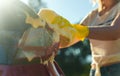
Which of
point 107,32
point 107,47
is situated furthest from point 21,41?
point 107,47

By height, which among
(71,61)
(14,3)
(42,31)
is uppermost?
(14,3)

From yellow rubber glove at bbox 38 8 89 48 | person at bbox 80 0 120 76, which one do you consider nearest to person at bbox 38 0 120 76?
person at bbox 80 0 120 76

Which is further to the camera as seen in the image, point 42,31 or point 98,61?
point 98,61

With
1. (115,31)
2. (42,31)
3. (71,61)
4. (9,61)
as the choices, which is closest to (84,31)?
(115,31)

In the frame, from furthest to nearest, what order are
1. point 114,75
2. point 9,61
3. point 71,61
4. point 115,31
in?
point 71,61, point 114,75, point 115,31, point 9,61

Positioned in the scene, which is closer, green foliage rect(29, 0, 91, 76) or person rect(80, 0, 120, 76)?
person rect(80, 0, 120, 76)

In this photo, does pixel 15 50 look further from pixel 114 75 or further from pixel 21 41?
pixel 114 75

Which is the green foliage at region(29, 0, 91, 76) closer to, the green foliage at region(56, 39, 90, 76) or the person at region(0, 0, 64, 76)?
the green foliage at region(56, 39, 90, 76)
